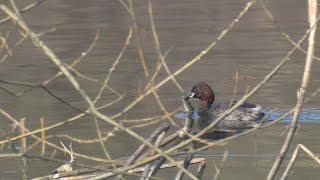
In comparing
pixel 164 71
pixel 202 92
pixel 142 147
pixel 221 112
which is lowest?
pixel 221 112

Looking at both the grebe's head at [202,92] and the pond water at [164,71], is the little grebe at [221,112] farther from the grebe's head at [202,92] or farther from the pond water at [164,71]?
the pond water at [164,71]

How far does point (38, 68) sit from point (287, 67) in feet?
13.6

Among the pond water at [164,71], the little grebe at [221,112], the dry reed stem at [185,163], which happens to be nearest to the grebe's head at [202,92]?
the little grebe at [221,112]

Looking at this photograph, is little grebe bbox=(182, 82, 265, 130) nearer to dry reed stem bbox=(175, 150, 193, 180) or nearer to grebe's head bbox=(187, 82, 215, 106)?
grebe's head bbox=(187, 82, 215, 106)

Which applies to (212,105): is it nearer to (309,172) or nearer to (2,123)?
(2,123)

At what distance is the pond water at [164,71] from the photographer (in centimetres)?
1094

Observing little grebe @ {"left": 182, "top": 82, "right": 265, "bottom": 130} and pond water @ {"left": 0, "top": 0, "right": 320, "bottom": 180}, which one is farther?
little grebe @ {"left": 182, "top": 82, "right": 265, "bottom": 130}

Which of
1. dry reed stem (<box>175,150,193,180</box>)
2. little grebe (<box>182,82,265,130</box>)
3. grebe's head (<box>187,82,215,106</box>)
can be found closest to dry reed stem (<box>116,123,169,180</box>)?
dry reed stem (<box>175,150,193,180</box>)

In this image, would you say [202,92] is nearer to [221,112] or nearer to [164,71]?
[221,112]

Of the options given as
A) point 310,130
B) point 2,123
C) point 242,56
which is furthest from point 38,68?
point 310,130

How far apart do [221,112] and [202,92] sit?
2.69ft

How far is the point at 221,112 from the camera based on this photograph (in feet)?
44.8

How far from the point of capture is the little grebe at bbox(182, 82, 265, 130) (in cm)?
1331

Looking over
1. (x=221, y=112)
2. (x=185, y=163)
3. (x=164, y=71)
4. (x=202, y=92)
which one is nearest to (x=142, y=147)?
(x=185, y=163)
